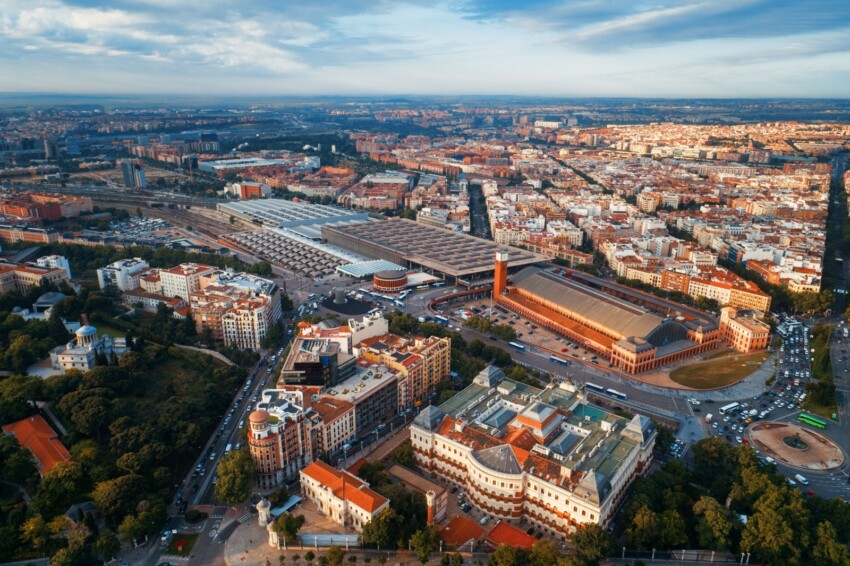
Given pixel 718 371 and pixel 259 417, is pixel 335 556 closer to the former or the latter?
pixel 259 417

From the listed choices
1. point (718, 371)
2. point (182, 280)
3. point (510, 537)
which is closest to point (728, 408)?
point (718, 371)

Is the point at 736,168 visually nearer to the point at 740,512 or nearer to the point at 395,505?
the point at 740,512

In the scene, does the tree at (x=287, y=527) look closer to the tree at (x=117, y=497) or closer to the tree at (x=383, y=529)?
the tree at (x=383, y=529)

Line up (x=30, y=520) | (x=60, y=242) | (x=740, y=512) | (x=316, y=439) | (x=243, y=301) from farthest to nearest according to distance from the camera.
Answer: (x=60, y=242) < (x=243, y=301) < (x=316, y=439) < (x=740, y=512) < (x=30, y=520)

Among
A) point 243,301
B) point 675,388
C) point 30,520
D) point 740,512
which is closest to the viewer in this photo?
point 30,520

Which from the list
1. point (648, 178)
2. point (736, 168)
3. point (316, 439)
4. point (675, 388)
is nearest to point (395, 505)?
point (316, 439)

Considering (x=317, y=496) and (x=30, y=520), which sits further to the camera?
(x=317, y=496)

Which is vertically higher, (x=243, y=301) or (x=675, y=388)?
(x=243, y=301)
